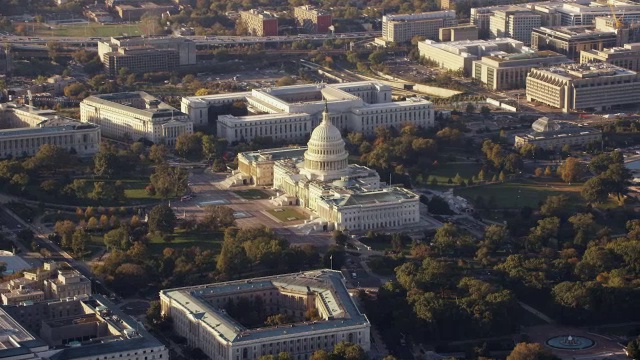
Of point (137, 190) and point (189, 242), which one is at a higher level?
point (137, 190)

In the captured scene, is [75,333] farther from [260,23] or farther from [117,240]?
[260,23]

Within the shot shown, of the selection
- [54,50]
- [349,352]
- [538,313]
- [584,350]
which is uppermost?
[54,50]

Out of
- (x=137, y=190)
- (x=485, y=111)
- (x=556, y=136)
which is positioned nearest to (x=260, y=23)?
(x=485, y=111)

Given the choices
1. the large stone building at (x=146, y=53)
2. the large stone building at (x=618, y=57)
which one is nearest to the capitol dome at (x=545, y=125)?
the large stone building at (x=618, y=57)

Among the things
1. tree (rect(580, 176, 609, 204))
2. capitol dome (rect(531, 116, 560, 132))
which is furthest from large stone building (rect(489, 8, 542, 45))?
tree (rect(580, 176, 609, 204))

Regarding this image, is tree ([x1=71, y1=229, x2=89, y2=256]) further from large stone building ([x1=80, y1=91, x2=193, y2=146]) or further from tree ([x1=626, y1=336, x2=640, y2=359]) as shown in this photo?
tree ([x1=626, y1=336, x2=640, y2=359])
